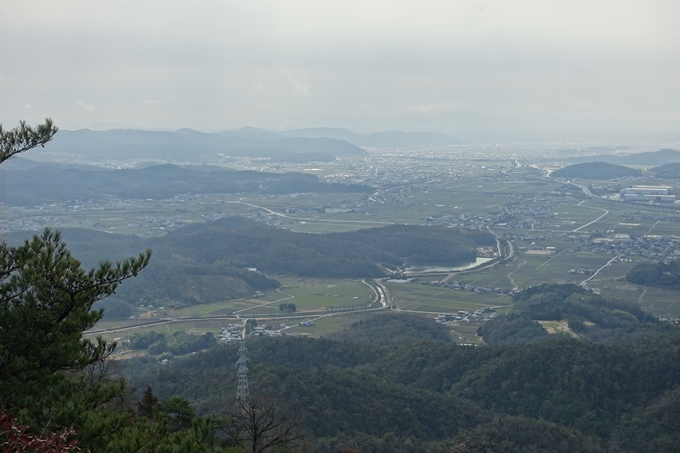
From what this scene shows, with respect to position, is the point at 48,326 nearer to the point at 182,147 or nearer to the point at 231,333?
the point at 231,333

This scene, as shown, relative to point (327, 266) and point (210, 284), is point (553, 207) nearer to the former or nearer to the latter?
point (327, 266)

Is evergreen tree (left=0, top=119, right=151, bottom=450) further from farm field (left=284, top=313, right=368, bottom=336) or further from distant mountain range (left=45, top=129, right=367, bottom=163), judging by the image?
distant mountain range (left=45, top=129, right=367, bottom=163)

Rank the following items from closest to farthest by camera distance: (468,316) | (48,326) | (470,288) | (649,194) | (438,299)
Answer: (48,326)
(468,316)
(438,299)
(470,288)
(649,194)

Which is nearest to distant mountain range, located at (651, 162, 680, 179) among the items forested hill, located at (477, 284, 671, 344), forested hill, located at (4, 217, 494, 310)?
forested hill, located at (4, 217, 494, 310)

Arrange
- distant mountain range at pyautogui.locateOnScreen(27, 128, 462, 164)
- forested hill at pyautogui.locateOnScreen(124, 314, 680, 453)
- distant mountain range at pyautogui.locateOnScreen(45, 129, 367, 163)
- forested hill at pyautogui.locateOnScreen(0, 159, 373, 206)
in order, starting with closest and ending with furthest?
forested hill at pyautogui.locateOnScreen(124, 314, 680, 453) → forested hill at pyautogui.locateOnScreen(0, 159, 373, 206) → distant mountain range at pyautogui.locateOnScreen(27, 128, 462, 164) → distant mountain range at pyautogui.locateOnScreen(45, 129, 367, 163)

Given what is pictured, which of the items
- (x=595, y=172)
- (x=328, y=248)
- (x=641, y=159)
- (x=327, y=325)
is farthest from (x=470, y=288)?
(x=641, y=159)

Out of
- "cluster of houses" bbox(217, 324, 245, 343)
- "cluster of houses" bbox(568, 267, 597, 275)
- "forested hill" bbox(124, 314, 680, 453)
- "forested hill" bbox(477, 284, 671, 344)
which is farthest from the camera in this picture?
"cluster of houses" bbox(568, 267, 597, 275)
